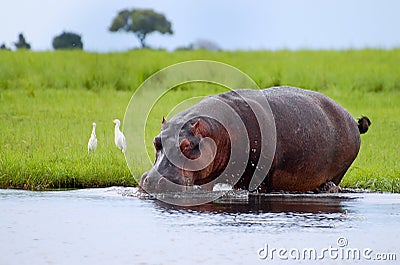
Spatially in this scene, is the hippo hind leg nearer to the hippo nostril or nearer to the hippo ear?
the hippo ear

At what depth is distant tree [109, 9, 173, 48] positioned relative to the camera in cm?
4393

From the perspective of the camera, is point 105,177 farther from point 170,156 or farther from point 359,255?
point 359,255

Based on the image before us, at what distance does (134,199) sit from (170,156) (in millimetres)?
778

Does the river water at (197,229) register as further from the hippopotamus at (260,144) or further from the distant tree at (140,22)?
the distant tree at (140,22)

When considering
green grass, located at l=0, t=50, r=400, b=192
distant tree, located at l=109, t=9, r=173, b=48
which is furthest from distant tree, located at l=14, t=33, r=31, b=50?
distant tree, located at l=109, t=9, r=173, b=48

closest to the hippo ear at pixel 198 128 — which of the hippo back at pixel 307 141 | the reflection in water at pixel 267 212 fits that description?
the reflection in water at pixel 267 212

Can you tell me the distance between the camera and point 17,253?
722 centimetres

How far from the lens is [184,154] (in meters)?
9.12

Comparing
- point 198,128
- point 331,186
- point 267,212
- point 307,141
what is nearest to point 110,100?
point 331,186

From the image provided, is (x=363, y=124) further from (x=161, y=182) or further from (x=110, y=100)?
(x=110, y=100)

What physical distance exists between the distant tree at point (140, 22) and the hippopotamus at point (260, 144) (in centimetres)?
3278

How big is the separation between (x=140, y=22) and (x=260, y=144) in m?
35.9

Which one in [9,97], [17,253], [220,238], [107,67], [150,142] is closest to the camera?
A: [17,253]

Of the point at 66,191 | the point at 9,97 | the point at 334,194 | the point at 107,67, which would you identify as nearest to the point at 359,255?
the point at 334,194
